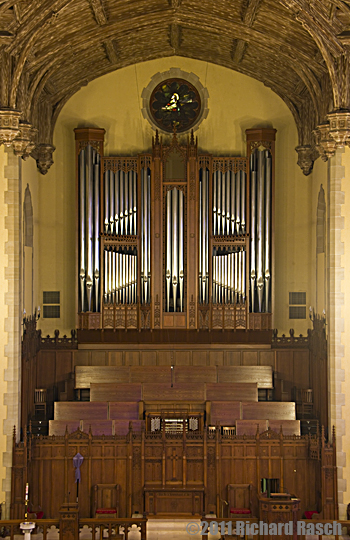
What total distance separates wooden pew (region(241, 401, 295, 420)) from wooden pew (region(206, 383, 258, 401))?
1.84 ft

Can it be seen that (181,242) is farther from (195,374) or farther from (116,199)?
(195,374)

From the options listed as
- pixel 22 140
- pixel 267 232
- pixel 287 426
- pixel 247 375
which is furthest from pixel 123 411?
pixel 22 140

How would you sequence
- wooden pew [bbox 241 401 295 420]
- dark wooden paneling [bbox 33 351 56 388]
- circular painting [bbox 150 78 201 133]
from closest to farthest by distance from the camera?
wooden pew [bbox 241 401 295 420], dark wooden paneling [bbox 33 351 56 388], circular painting [bbox 150 78 201 133]

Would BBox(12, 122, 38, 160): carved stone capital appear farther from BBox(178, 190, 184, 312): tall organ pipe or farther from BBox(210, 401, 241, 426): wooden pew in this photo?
BBox(210, 401, 241, 426): wooden pew

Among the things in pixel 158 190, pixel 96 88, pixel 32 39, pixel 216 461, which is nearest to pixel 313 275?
pixel 158 190

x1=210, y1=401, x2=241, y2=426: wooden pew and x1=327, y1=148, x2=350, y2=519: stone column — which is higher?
x1=327, y1=148, x2=350, y2=519: stone column

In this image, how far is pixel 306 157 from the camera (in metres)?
19.9

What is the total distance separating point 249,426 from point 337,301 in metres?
3.17

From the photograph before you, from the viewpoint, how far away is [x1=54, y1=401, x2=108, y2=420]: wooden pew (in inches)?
680

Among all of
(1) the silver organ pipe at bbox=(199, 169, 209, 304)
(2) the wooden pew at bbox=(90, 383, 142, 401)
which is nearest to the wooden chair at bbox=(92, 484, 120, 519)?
(2) the wooden pew at bbox=(90, 383, 142, 401)

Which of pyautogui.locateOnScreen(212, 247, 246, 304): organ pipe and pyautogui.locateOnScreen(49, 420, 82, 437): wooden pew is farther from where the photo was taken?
pyautogui.locateOnScreen(212, 247, 246, 304): organ pipe

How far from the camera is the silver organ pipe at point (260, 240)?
782 inches

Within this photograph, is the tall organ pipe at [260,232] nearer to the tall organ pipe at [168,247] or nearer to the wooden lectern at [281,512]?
the tall organ pipe at [168,247]

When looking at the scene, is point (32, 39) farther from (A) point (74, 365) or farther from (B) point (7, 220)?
(A) point (74, 365)
